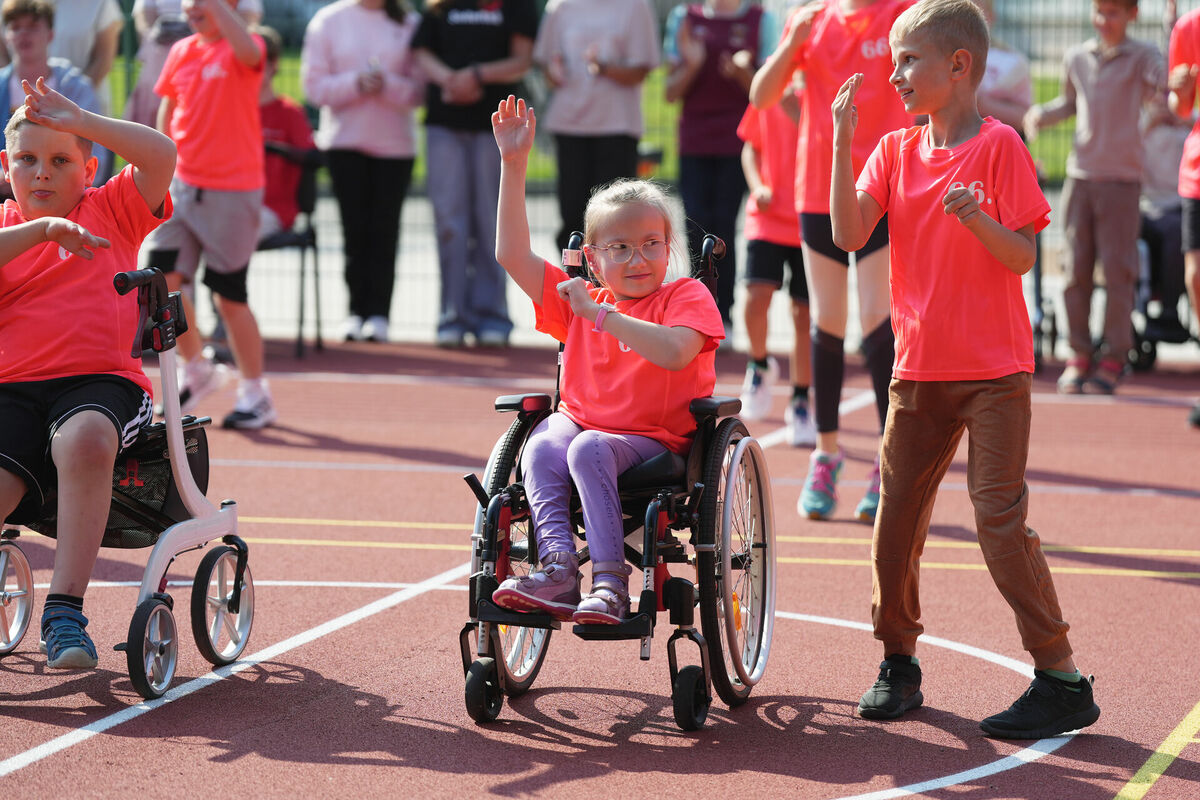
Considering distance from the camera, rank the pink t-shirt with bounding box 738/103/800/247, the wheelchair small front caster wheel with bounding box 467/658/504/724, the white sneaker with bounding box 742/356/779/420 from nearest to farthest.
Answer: the wheelchair small front caster wheel with bounding box 467/658/504/724, the pink t-shirt with bounding box 738/103/800/247, the white sneaker with bounding box 742/356/779/420

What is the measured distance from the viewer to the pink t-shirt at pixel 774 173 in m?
8.38

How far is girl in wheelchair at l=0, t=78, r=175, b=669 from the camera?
Result: 4.53m

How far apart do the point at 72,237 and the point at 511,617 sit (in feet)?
5.31

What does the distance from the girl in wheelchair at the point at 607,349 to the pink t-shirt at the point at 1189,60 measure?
508 cm

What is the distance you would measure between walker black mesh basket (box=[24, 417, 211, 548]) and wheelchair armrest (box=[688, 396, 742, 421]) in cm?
153

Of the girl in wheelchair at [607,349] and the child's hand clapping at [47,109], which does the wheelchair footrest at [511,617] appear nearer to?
the girl in wheelchair at [607,349]

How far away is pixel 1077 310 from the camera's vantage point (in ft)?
34.1

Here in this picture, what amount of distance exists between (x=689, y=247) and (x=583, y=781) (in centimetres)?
173

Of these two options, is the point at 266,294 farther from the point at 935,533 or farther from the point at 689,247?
the point at 689,247

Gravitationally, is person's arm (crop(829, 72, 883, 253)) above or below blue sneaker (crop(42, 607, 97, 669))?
above

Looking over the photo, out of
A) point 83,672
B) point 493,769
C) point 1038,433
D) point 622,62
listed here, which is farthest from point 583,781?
point 622,62

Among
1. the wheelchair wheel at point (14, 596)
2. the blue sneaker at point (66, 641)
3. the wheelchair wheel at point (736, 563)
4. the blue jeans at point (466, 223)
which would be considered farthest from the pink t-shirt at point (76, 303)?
the blue jeans at point (466, 223)

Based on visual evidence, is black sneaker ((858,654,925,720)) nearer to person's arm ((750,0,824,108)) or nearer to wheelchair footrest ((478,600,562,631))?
wheelchair footrest ((478,600,562,631))

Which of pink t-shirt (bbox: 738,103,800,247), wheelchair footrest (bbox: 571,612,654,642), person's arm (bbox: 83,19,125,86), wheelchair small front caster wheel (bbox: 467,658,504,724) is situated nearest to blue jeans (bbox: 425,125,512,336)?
person's arm (bbox: 83,19,125,86)
